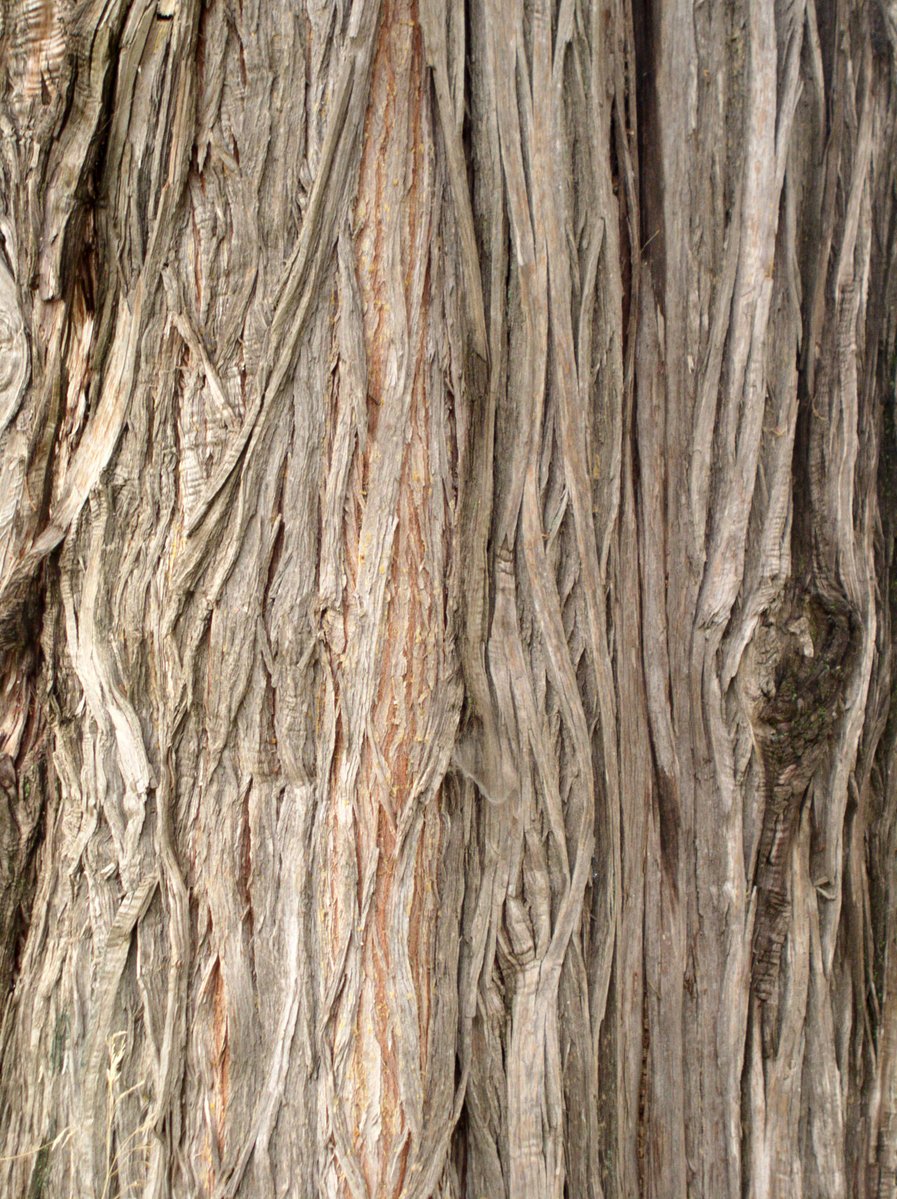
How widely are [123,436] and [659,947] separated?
1403mm

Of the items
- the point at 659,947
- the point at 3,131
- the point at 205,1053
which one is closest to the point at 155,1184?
the point at 205,1053

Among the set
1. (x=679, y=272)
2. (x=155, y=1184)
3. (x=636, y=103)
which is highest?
(x=636, y=103)

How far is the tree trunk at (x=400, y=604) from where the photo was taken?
161cm

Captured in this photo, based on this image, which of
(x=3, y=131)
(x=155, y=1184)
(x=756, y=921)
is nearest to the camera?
(x=155, y=1184)

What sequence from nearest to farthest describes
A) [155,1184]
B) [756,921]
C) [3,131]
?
1. [155,1184]
2. [3,131]
3. [756,921]

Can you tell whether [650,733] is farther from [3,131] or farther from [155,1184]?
[3,131]

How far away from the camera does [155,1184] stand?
159 centimetres

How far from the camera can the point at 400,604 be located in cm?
164

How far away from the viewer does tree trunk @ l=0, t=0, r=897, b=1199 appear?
161cm

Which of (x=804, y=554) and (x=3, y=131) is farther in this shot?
(x=804, y=554)

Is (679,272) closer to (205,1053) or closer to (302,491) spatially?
(302,491)

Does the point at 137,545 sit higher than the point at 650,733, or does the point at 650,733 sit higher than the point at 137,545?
the point at 137,545

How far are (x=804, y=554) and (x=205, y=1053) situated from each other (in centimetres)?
142


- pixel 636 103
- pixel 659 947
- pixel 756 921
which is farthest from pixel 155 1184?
pixel 636 103
